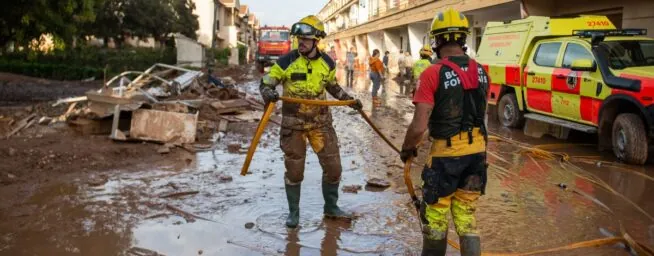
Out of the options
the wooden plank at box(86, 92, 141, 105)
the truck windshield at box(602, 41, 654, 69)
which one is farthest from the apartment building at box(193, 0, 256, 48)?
the truck windshield at box(602, 41, 654, 69)

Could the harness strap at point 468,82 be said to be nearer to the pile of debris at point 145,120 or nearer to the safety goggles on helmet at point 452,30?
the safety goggles on helmet at point 452,30

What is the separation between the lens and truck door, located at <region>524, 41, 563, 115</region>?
9938 mm

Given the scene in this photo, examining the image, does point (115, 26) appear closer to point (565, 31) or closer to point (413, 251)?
point (565, 31)

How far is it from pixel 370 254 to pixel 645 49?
262 inches

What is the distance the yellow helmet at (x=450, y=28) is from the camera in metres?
3.63

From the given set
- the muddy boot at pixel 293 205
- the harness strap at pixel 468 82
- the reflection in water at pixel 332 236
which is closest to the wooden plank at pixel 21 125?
the muddy boot at pixel 293 205

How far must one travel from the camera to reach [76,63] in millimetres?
30766

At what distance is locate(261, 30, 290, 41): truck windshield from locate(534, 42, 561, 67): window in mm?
28213

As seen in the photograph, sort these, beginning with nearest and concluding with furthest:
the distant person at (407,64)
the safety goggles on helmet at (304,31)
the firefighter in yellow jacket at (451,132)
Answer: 1. the firefighter in yellow jacket at (451,132)
2. the safety goggles on helmet at (304,31)
3. the distant person at (407,64)

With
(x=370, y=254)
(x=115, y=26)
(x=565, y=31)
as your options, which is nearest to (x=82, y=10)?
(x=565, y=31)

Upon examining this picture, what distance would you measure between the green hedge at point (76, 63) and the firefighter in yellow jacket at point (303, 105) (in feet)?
85.0

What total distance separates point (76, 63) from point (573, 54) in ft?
90.1

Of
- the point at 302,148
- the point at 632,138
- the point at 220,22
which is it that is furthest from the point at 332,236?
the point at 220,22

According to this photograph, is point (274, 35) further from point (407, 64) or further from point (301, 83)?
point (301, 83)
